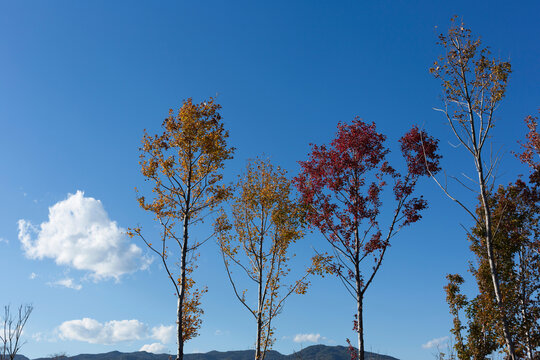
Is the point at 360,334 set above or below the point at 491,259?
below

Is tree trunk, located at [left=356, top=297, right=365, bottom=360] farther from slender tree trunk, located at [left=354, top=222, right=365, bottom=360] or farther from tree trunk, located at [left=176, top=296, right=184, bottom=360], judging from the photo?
tree trunk, located at [left=176, top=296, right=184, bottom=360]

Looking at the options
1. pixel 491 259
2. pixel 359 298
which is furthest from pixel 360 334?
pixel 491 259

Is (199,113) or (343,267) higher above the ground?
(199,113)

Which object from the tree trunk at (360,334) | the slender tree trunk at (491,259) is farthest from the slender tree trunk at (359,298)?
the slender tree trunk at (491,259)

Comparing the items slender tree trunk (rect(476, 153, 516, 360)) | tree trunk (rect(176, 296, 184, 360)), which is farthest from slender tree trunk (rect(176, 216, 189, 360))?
slender tree trunk (rect(476, 153, 516, 360))

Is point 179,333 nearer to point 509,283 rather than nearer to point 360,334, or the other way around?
point 360,334

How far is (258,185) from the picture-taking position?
71.8 feet

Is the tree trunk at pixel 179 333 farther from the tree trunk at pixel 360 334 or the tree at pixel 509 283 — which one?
the tree at pixel 509 283

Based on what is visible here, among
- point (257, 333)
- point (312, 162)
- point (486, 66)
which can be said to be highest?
point (486, 66)

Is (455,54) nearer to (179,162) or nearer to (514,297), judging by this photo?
(179,162)

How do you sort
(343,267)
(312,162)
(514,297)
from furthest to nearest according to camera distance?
(514,297) < (312,162) < (343,267)

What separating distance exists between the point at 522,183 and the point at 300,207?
14985 millimetres

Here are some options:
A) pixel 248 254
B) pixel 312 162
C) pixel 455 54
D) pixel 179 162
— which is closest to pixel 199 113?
pixel 179 162

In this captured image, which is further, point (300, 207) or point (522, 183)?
point (522, 183)
